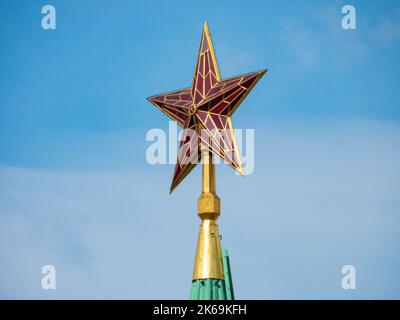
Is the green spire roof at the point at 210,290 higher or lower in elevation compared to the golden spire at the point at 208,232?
lower

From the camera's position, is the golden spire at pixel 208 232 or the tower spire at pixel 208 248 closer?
the tower spire at pixel 208 248

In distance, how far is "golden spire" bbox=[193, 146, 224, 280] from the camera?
29.4m

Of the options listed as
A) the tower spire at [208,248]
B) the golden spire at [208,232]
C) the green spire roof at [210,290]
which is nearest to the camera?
the green spire roof at [210,290]

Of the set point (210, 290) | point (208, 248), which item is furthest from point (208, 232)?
point (210, 290)

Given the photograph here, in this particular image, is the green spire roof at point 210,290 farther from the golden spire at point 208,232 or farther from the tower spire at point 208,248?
the golden spire at point 208,232

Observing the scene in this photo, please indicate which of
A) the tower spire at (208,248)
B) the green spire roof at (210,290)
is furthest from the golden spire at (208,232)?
the green spire roof at (210,290)

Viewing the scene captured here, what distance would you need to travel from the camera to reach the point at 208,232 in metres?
29.7

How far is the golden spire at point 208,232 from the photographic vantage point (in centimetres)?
2941

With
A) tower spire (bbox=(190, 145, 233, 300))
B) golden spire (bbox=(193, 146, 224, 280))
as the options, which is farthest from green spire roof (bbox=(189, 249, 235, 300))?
golden spire (bbox=(193, 146, 224, 280))

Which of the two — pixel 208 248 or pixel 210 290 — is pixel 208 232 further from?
pixel 210 290
